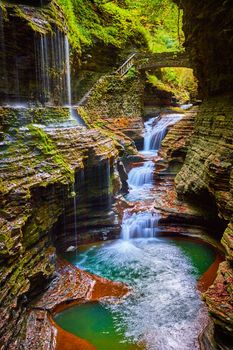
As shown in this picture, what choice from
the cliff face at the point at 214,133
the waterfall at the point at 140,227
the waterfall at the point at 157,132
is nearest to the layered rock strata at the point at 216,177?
the cliff face at the point at 214,133

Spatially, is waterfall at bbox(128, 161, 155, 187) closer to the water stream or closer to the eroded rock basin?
the water stream

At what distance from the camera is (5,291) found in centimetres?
605

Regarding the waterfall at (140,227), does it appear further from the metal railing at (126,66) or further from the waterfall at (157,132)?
the metal railing at (126,66)

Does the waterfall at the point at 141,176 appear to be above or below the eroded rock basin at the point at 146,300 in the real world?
above

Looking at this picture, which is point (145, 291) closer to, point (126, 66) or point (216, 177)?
point (216, 177)

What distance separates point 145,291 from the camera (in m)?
8.63

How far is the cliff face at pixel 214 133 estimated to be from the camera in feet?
20.2

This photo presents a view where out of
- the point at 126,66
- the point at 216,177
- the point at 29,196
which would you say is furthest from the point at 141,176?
the point at 29,196

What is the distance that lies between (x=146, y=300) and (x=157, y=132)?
15401mm

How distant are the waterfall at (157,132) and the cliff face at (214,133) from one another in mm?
7348

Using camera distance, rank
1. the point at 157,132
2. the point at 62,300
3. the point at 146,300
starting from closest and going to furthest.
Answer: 1. the point at 62,300
2. the point at 146,300
3. the point at 157,132

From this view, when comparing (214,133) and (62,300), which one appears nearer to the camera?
(62,300)

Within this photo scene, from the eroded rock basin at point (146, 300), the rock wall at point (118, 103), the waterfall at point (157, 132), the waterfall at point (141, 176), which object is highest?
the rock wall at point (118, 103)

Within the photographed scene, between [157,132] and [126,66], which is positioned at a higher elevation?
[126,66]
